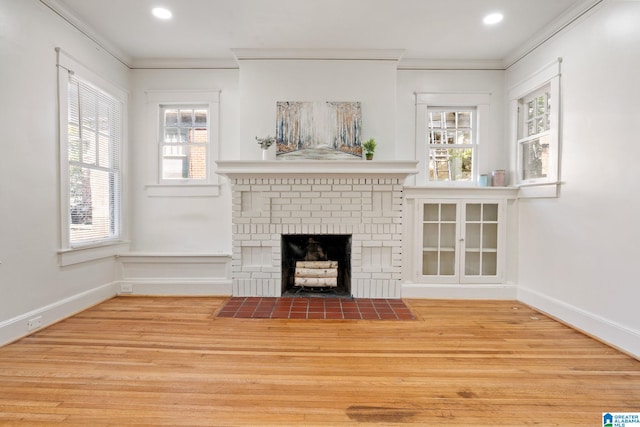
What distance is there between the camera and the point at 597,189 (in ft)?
8.29

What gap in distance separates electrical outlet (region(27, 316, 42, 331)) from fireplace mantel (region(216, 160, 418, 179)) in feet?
6.57

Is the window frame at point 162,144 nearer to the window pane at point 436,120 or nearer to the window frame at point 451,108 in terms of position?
the window frame at point 451,108

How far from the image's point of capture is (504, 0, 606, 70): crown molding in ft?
8.68

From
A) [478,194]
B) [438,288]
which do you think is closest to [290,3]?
[478,194]

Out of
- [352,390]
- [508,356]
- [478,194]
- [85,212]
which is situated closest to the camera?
[352,390]

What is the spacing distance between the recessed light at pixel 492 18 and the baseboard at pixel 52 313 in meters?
4.81

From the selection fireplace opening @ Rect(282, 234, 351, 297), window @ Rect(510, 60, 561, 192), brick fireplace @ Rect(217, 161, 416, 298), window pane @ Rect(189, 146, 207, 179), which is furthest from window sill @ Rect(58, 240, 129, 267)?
window @ Rect(510, 60, 561, 192)

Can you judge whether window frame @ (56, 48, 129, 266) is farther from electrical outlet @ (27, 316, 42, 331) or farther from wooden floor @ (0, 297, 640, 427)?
wooden floor @ (0, 297, 640, 427)

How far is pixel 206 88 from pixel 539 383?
4280mm

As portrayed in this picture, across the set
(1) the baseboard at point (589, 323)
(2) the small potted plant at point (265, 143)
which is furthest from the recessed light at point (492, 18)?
(1) the baseboard at point (589, 323)

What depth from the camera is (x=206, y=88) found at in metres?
3.86

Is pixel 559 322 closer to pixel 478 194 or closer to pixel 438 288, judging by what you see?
pixel 438 288

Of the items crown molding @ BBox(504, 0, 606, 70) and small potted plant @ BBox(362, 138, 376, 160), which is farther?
small potted plant @ BBox(362, 138, 376, 160)

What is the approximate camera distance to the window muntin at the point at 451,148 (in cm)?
390
